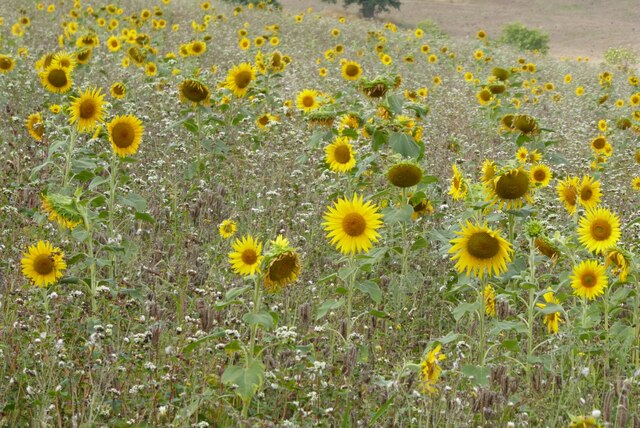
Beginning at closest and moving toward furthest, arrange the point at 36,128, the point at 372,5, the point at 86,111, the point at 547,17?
the point at 86,111 < the point at 36,128 < the point at 372,5 < the point at 547,17

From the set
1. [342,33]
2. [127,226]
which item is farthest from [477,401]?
[342,33]

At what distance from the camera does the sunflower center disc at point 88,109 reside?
391cm

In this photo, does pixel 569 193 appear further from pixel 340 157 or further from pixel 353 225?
pixel 353 225

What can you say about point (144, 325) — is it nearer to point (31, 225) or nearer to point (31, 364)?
point (31, 364)

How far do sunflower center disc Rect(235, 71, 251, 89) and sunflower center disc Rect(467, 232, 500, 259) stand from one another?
337 cm

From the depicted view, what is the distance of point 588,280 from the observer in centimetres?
329

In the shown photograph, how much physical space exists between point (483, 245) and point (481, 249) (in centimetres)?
2

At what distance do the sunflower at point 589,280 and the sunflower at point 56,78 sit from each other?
3.22m

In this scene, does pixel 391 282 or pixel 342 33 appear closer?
pixel 391 282

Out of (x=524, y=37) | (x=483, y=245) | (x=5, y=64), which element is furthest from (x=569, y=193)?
(x=524, y=37)

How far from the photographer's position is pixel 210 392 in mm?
2436

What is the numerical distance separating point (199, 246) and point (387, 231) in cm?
108

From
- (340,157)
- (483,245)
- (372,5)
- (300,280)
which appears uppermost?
(483,245)

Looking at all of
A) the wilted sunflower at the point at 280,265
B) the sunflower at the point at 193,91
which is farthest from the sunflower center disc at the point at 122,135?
the wilted sunflower at the point at 280,265
